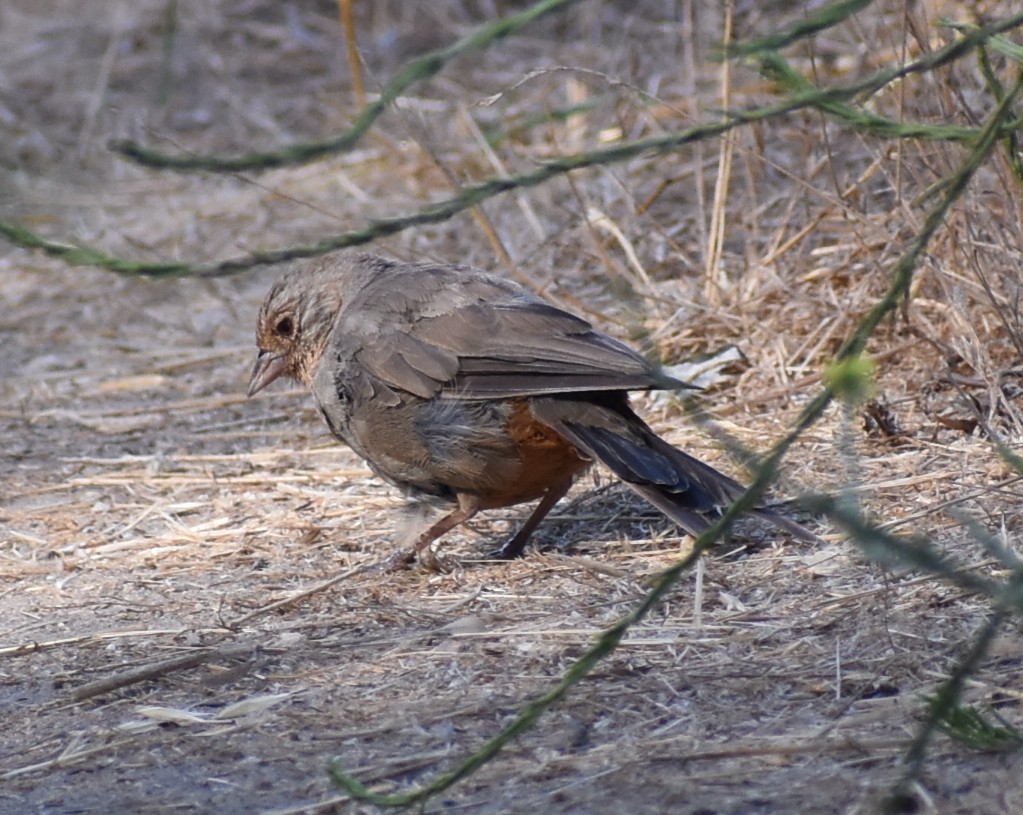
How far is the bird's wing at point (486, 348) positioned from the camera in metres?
→ 4.44

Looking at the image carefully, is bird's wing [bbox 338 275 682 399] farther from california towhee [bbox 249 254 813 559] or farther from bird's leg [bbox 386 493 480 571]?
bird's leg [bbox 386 493 480 571]

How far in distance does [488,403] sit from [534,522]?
0.50m

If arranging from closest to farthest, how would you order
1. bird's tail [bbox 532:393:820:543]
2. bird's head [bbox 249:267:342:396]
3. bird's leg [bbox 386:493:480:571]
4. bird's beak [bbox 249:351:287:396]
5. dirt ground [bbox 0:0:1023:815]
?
dirt ground [bbox 0:0:1023:815] → bird's tail [bbox 532:393:820:543] → bird's leg [bbox 386:493:480:571] → bird's head [bbox 249:267:342:396] → bird's beak [bbox 249:351:287:396]

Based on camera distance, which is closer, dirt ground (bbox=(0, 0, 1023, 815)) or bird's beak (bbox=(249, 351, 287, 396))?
dirt ground (bbox=(0, 0, 1023, 815))

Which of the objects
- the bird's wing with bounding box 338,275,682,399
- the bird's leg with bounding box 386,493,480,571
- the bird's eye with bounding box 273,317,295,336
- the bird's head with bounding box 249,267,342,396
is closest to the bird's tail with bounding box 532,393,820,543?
the bird's wing with bounding box 338,275,682,399

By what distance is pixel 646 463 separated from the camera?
4.39 m

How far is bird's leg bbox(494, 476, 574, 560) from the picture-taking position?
4.75m

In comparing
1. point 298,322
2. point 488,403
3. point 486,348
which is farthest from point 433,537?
point 298,322

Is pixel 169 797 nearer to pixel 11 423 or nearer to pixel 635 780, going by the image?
pixel 635 780

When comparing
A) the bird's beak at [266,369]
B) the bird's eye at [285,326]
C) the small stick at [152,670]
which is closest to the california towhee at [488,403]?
the bird's eye at [285,326]

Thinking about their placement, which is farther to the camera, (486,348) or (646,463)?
(486,348)

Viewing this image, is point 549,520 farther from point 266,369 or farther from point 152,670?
point 152,670

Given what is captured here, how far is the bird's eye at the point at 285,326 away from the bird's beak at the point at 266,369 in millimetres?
99

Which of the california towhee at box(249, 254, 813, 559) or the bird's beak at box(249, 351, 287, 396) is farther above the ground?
the california towhee at box(249, 254, 813, 559)
